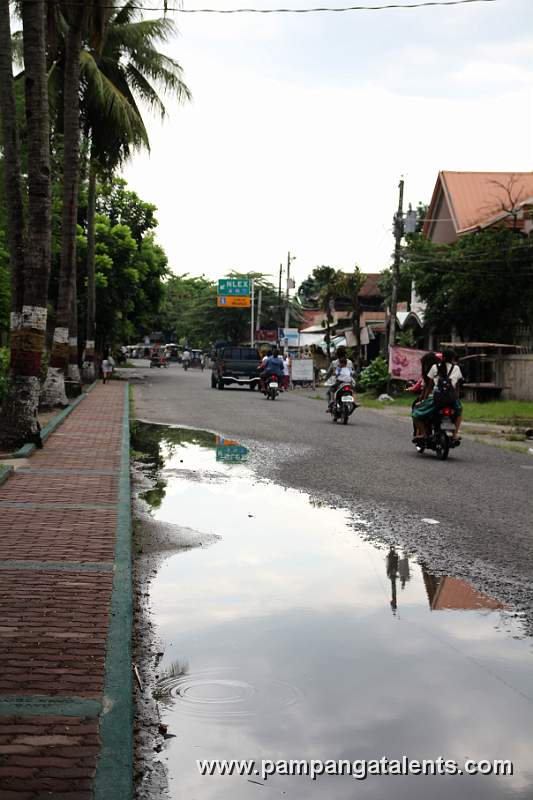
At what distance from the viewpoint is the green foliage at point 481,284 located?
1427 inches

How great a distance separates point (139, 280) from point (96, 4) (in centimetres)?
3255

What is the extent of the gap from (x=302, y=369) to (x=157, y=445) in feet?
102

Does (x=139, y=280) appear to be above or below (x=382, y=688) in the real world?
above

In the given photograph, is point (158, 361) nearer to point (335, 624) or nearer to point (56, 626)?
point (335, 624)

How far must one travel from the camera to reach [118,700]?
4762 millimetres

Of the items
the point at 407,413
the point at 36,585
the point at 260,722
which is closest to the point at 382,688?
the point at 260,722

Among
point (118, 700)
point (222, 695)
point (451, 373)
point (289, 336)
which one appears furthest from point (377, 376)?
point (118, 700)

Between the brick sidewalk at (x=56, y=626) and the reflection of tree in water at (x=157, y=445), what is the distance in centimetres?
59

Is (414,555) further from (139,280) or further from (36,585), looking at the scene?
(139,280)

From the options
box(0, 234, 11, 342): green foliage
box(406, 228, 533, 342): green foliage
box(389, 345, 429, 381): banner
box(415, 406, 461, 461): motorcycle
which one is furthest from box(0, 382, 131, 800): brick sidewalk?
box(406, 228, 533, 342): green foliage

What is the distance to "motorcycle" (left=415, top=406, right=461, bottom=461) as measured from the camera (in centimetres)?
1683

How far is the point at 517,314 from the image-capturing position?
37125 mm

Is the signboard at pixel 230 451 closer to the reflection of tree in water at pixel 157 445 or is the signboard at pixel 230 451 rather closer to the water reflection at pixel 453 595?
the reflection of tree in water at pixel 157 445

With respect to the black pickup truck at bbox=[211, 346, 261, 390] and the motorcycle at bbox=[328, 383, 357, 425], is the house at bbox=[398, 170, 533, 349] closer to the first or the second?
the black pickup truck at bbox=[211, 346, 261, 390]
